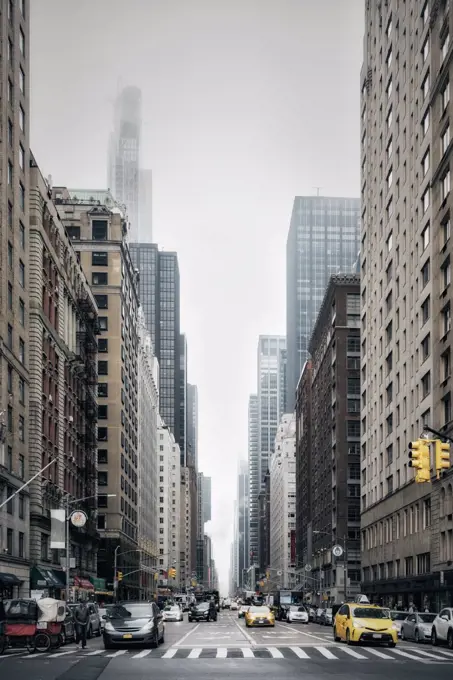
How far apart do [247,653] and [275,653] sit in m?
1.00

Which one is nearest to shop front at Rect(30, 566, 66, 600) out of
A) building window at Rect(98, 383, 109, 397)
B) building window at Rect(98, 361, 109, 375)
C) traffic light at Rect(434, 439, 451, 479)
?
traffic light at Rect(434, 439, 451, 479)

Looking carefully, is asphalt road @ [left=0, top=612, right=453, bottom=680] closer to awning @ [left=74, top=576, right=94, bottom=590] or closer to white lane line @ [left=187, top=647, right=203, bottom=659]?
white lane line @ [left=187, top=647, right=203, bottom=659]

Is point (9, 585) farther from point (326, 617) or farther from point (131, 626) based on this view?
point (326, 617)

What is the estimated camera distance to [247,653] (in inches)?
1412

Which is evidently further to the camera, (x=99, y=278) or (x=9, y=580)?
(x=99, y=278)

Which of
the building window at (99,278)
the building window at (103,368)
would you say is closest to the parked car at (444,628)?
the building window at (103,368)

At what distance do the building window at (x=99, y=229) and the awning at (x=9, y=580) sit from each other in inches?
2790

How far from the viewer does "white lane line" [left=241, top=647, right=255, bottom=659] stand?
33963 millimetres

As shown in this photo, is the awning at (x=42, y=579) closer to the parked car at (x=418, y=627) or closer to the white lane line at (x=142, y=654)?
the parked car at (x=418, y=627)

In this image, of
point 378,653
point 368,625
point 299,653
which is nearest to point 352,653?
point 378,653

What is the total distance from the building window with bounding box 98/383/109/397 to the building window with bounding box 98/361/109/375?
1.51 metres

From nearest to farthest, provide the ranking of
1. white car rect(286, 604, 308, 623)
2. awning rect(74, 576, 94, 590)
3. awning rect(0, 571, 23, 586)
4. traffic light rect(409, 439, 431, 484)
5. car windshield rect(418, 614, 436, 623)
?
traffic light rect(409, 439, 431, 484) < car windshield rect(418, 614, 436, 623) < awning rect(0, 571, 23, 586) < white car rect(286, 604, 308, 623) < awning rect(74, 576, 94, 590)

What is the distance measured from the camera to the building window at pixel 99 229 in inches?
5108

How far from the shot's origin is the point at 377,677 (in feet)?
83.1
